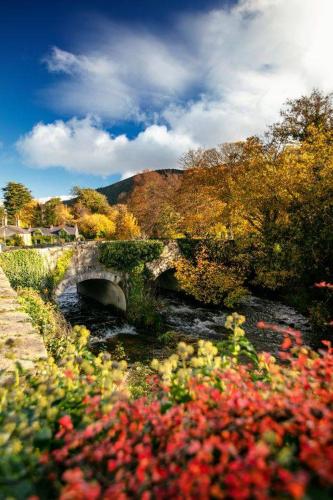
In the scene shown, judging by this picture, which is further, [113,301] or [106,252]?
[113,301]

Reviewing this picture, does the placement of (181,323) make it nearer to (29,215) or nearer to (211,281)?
(211,281)

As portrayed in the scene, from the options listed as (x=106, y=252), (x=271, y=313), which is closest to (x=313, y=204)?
(x=271, y=313)

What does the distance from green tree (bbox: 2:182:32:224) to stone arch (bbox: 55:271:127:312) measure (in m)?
59.0

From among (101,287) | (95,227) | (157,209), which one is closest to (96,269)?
(101,287)

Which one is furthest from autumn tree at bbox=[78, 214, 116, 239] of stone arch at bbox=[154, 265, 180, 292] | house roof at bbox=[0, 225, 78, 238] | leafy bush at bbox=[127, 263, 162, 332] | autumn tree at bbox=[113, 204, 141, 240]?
leafy bush at bbox=[127, 263, 162, 332]

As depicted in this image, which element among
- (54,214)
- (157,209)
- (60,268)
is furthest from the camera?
(54,214)

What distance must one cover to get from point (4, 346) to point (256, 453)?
3.48m

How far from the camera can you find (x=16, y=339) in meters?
3.60

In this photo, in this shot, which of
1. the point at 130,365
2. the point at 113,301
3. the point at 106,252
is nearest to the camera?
the point at 130,365

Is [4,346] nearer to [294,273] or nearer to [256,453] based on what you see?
[256,453]

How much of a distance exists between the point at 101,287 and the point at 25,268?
10138 mm

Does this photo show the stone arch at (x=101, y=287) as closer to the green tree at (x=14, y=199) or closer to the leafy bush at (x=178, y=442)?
the leafy bush at (x=178, y=442)

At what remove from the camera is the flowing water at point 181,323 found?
13.5m

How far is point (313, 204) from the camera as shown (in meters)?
11.8
